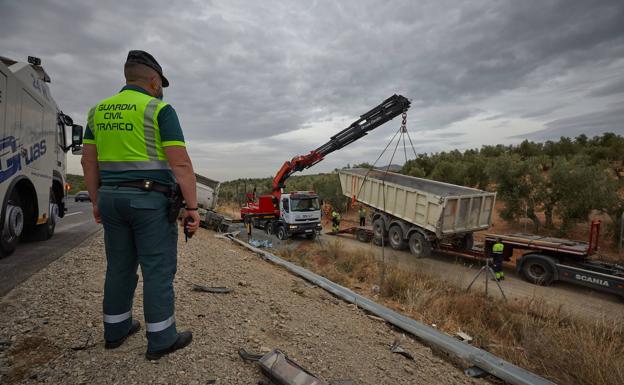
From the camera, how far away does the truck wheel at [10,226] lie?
465 centimetres

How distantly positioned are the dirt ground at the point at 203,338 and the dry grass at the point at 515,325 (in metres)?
1.11

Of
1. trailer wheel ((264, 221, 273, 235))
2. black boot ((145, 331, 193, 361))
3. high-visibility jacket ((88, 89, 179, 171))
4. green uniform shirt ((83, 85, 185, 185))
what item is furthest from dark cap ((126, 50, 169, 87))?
trailer wheel ((264, 221, 273, 235))

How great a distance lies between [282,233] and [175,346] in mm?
11584

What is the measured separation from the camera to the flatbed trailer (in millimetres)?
7082

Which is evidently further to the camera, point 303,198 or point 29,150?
point 303,198

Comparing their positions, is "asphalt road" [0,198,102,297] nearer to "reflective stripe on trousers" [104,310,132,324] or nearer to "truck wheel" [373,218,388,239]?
"reflective stripe on trousers" [104,310,132,324]

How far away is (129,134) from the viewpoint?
7.09ft

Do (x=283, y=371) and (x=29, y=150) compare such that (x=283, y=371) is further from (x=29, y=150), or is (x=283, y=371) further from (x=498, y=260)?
(x=498, y=260)

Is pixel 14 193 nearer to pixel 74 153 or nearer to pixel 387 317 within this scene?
pixel 74 153

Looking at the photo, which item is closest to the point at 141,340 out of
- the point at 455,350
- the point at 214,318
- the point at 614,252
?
the point at 214,318

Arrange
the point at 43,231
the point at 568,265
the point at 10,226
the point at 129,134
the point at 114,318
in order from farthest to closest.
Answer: the point at 568,265, the point at 43,231, the point at 10,226, the point at 114,318, the point at 129,134

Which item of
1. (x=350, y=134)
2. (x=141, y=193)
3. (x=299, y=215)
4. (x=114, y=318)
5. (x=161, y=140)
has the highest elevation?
(x=350, y=134)

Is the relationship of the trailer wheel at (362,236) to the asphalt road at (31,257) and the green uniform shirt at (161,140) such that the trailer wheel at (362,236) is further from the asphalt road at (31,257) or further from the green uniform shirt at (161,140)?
the green uniform shirt at (161,140)

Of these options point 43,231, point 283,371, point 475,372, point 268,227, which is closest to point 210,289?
point 283,371
